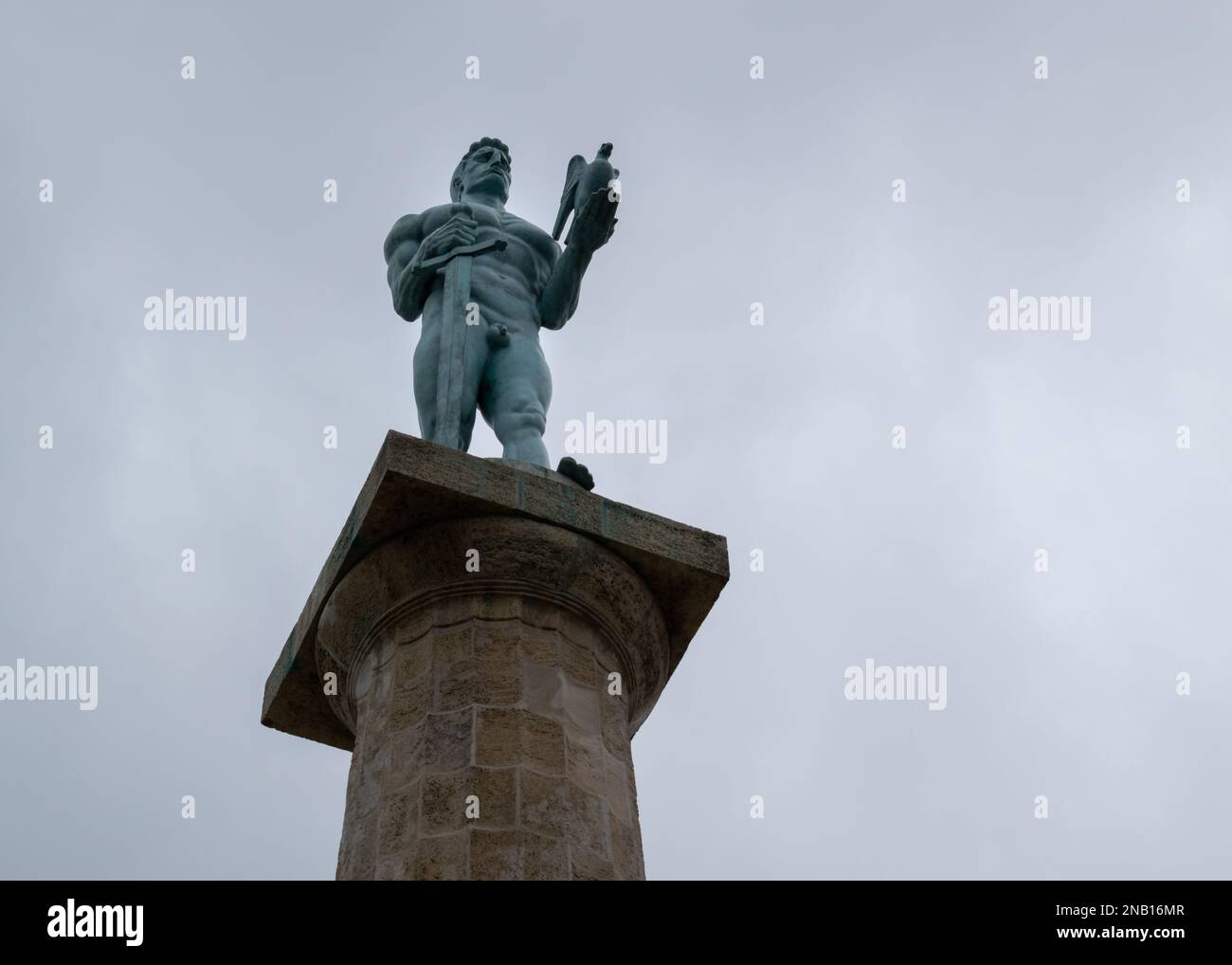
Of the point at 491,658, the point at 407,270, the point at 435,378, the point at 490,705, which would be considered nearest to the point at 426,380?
the point at 435,378

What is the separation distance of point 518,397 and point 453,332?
53 cm

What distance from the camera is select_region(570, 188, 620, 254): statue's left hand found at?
8633 millimetres

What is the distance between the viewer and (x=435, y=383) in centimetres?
844

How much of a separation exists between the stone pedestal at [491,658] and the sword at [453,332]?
94cm

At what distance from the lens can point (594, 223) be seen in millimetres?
8750

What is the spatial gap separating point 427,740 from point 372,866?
0.55m

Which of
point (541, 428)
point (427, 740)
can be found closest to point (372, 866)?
point (427, 740)

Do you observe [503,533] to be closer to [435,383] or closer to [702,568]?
[702,568]

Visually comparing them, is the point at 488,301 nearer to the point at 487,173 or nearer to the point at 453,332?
the point at 453,332

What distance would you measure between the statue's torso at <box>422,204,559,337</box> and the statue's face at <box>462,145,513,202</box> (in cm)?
33

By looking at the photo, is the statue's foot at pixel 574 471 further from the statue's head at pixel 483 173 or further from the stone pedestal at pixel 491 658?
the statue's head at pixel 483 173

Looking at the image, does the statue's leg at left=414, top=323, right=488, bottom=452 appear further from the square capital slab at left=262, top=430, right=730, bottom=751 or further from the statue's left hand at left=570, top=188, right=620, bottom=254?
the square capital slab at left=262, top=430, right=730, bottom=751

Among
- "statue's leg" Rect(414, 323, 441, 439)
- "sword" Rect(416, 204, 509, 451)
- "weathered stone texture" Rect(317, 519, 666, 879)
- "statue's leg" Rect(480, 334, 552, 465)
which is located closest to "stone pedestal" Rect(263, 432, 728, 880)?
"weathered stone texture" Rect(317, 519, 666, 879)
